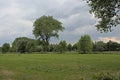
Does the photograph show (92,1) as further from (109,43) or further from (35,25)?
(109,43)

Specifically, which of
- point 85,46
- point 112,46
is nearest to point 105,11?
point 85,46

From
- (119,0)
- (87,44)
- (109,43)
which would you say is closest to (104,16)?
(119,0)

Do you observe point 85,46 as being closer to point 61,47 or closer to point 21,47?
point 61,47

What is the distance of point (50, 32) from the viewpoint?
14025 cm

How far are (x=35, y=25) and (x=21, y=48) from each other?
2111cm

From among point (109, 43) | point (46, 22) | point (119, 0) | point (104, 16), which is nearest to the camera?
point (119, 0)

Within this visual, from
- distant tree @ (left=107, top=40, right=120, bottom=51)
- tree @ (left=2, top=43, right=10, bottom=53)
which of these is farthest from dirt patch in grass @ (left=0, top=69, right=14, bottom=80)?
tree @ (left=2, top=43, right=10, bottom=53)

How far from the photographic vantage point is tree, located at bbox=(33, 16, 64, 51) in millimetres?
140625

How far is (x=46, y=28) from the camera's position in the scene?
141m

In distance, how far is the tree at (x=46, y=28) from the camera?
14062 cm

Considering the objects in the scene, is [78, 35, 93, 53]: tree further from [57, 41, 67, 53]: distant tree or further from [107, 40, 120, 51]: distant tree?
[107, 40, 120, 51]: distant tree

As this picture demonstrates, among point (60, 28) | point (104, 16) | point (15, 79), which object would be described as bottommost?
point (15, 79)

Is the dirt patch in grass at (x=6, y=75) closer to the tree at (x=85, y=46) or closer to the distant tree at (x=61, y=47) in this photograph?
the distant tree at (x=61, y=47)

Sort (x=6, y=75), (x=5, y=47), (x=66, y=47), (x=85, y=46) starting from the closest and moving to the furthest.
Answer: (x=6, y=75) → (x=85, y=46) → (x=66, y=47) → (x=5, y=47)
